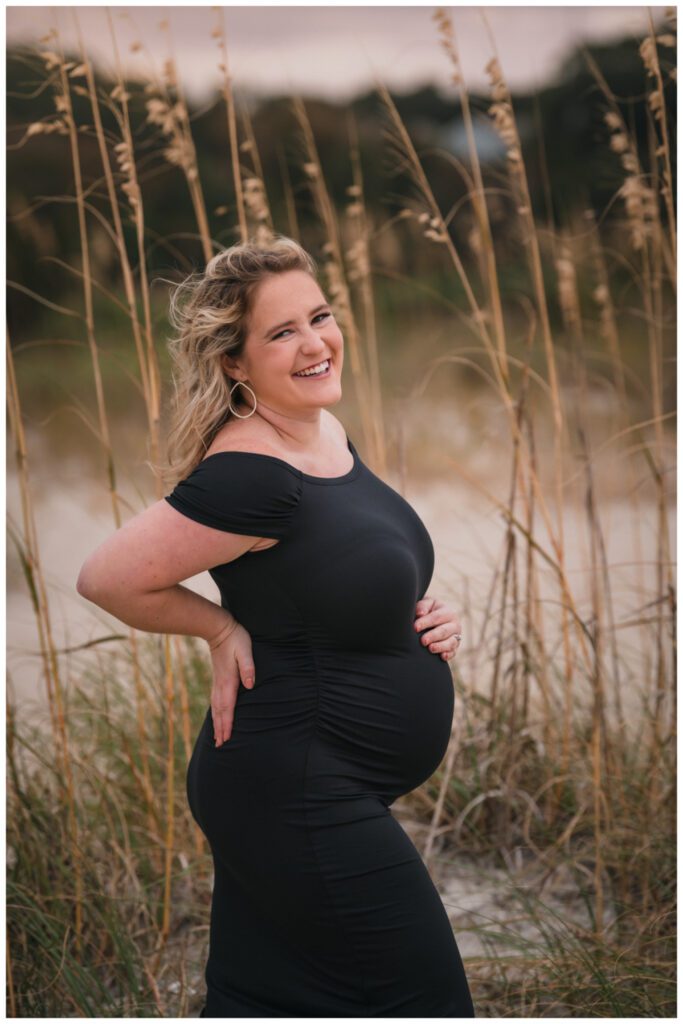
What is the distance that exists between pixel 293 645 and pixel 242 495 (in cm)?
29

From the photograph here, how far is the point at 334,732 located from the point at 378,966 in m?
0.41

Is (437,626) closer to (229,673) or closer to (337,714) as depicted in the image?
(337,714)

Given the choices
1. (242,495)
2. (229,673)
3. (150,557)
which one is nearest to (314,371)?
(242,495)

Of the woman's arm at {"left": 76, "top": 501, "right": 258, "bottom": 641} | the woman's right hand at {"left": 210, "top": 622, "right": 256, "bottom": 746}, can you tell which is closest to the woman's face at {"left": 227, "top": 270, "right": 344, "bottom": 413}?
the woman's arm at {"left": 76, "top": 501, "right": 258, "bottom": 641}

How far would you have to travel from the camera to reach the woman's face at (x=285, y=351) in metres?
1.82

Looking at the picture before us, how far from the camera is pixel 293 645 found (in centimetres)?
179

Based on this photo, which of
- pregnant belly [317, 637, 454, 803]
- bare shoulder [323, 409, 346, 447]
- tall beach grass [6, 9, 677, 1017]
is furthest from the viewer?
tall beach grass [6, 9, 677, 1017]

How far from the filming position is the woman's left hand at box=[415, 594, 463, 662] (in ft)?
6.25

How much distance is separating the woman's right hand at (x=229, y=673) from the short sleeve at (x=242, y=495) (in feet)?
0.72

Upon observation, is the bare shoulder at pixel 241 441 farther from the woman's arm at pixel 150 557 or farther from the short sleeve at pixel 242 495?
the woman's arm at pixel 150 557

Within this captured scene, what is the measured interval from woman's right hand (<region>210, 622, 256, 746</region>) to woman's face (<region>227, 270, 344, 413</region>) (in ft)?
1.37

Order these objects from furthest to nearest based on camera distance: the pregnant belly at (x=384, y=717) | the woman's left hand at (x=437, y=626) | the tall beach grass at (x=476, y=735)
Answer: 1. the tall beach grass at (x=476, y=735)
2. the woman's left hand at (x=437, y=626)
3. the pregnant belly at (x=384, y=717)

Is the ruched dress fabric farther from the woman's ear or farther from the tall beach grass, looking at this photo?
the tall beach grass

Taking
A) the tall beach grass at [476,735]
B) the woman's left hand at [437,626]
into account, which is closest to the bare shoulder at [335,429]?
the woman's left hand at [437,626]
